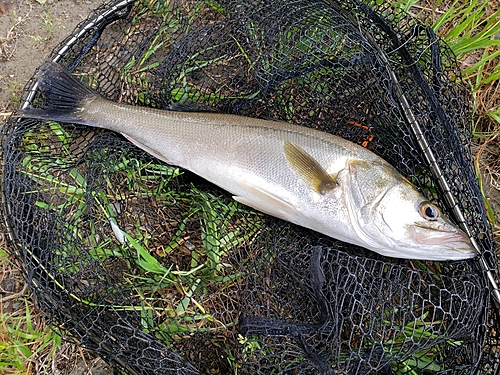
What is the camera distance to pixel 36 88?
3.02 meters

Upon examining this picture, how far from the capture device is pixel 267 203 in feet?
8.91

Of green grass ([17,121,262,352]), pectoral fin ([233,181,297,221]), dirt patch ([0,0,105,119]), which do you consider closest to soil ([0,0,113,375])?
dirt patch ([0,0,105,119])

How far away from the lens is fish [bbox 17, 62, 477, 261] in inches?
101

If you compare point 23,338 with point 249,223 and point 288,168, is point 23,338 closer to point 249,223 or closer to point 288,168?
point 249,223

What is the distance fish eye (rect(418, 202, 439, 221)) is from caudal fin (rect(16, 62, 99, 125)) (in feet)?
7.16

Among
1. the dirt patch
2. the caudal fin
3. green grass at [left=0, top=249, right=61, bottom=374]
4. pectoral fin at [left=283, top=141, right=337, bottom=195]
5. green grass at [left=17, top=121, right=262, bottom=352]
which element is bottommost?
green grass at [left=0, top=249, right=61, bottom=374]

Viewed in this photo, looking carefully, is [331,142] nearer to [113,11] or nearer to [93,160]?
[93,160]

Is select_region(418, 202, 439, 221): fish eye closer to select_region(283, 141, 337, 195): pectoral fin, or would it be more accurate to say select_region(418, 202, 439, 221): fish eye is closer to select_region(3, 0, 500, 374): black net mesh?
select_region(3, 0, 500, 374): black net mesh

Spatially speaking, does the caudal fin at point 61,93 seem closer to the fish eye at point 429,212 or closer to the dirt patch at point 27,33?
the dirt patch at point 27,33

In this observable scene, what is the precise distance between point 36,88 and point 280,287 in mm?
2084

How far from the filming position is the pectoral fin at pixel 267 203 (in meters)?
2.68

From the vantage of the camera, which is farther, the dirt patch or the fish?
the dirt patch

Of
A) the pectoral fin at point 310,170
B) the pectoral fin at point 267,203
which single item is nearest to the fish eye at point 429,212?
the pectoral fin at point 310,170

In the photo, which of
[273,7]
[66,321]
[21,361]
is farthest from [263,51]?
[21,361]
